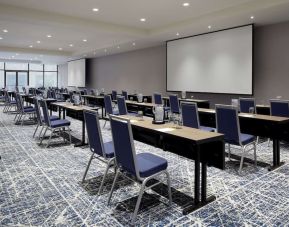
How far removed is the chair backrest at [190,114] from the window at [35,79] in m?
19.5

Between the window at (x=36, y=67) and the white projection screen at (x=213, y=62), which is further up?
the window at (x=36, y=67)

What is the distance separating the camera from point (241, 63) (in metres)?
7.82

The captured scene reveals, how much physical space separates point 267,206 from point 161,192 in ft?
3.69

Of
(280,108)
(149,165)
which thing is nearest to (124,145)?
(149,165)

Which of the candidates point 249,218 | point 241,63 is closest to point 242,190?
point 249,218

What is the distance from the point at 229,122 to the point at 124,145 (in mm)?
1855

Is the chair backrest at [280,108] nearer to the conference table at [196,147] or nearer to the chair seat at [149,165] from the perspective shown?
the conference table at [196,147]

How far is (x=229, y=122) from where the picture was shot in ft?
12.1

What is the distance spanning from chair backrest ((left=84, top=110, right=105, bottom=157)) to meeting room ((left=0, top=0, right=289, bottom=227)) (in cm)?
2

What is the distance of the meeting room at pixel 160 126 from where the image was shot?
2586 mm

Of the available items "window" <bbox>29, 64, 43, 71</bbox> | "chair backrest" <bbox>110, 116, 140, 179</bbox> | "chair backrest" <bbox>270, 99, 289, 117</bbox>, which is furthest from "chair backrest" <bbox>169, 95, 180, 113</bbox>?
"window" <bbox>29, 64, 43, 71</bbox>

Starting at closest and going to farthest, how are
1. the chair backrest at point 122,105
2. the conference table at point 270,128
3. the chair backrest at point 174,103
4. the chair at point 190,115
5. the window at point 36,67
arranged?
1. the conference table at point 270,128
2. the chair at point 190,115
3. the chair backrest at point 122,105
4. the chair backrest at point 174,103
5. the window at point 36,67

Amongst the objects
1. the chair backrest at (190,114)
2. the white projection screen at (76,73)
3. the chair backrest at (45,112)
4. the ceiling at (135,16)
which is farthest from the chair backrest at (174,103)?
the white projection screen at (76,73)

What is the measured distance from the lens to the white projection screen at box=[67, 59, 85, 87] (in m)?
17.2
